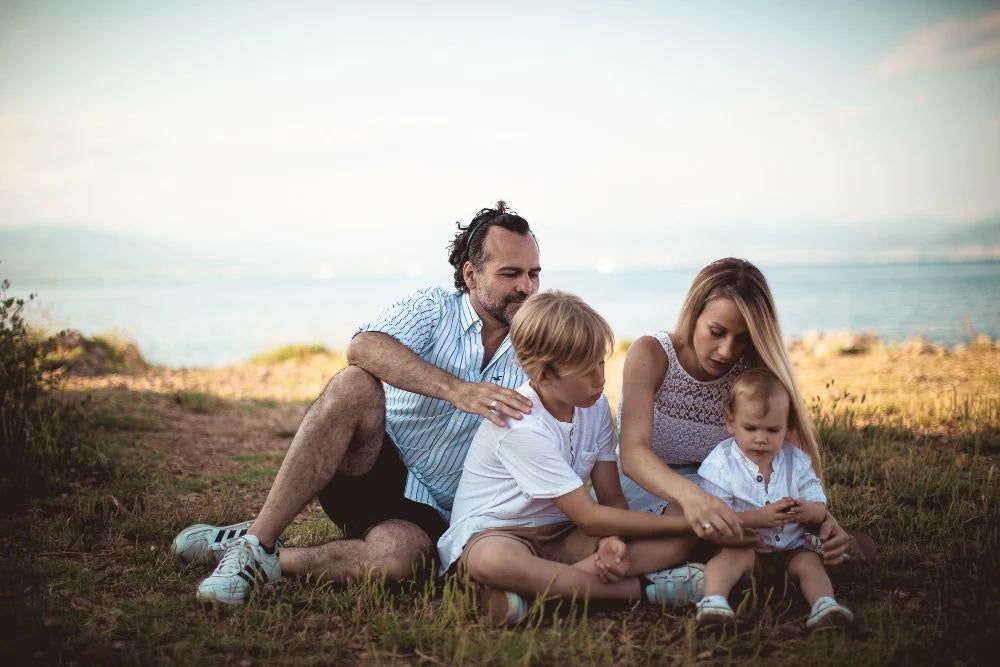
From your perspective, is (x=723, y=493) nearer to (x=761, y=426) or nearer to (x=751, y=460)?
(x=751, y=460)

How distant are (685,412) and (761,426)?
1.48 ft

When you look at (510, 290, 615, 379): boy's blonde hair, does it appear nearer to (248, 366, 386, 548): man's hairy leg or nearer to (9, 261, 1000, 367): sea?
(248, 366, 386, 548): man's hairy leg

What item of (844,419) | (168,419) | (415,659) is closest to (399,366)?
(415,659)

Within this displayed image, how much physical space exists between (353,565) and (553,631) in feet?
3.42

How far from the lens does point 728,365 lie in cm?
360

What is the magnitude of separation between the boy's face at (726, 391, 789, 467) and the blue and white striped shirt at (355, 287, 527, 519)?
1066 mm

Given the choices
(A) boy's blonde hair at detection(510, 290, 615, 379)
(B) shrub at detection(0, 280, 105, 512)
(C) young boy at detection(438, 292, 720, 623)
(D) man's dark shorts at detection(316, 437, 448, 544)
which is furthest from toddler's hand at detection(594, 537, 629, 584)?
(B) shrub at detection(0, 280, 105, 512)

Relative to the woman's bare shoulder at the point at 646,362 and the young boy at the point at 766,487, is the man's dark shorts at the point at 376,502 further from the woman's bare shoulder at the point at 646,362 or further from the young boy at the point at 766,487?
the young boy at the point at 766,487

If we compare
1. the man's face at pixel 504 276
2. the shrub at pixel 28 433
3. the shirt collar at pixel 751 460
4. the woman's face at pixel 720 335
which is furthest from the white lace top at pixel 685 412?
the shrub at pixel 28 433

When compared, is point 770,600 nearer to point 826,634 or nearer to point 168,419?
point 826,634

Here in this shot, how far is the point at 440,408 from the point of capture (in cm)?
380

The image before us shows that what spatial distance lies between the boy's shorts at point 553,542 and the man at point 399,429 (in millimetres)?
407

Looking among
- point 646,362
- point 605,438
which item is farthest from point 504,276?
point 605,438

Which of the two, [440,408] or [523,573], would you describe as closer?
[523,573]
